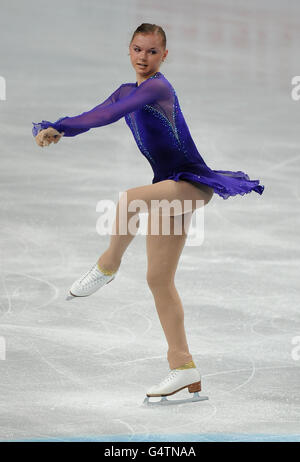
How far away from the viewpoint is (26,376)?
542 centimetres

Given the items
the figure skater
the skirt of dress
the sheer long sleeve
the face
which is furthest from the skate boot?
the face

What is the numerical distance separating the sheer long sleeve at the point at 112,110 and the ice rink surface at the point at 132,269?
325mm

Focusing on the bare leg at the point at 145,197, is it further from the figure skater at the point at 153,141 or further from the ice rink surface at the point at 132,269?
the ice rink surface at the point at 132,269

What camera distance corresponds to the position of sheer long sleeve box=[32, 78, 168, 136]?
14.1 ft

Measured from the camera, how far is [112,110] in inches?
169

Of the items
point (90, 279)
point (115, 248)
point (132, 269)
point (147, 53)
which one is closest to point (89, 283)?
point (90, 279)

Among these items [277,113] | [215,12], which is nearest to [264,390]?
[277,113]

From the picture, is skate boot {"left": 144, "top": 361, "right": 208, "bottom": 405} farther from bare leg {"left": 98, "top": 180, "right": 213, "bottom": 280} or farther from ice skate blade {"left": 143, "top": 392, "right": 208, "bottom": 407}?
bare leg {"left": 98, "top": 180, "right": 213, "bottom": 280}

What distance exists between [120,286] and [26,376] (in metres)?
1.57

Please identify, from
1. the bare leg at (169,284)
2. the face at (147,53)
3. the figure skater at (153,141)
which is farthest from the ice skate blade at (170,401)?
the face at (147,53)

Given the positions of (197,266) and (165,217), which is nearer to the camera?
(165,217)
